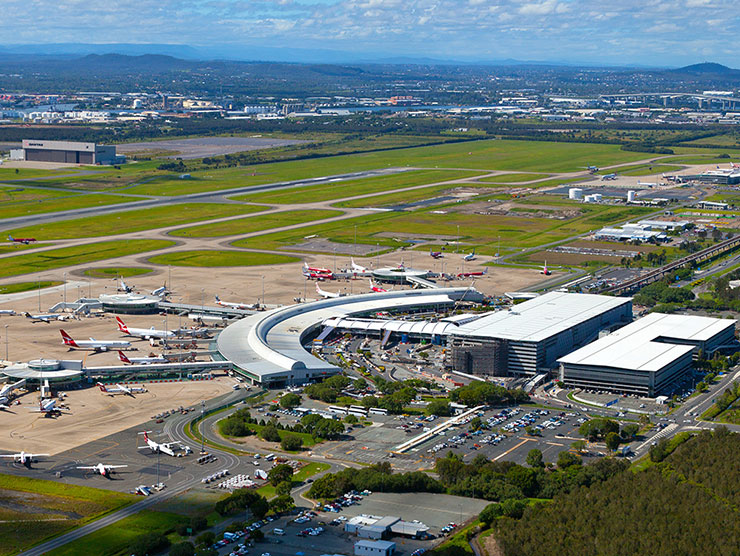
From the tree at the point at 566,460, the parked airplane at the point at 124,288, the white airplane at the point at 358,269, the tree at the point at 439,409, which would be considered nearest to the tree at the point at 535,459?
the tree at the point at 566,460

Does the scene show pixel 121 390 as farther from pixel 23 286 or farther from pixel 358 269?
pixel 358 269

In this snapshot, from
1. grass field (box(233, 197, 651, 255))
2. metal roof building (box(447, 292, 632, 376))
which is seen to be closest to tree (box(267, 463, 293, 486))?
metal roof building (box(447, 292, 632, 376))

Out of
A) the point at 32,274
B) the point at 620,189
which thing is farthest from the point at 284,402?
the point at 620,189

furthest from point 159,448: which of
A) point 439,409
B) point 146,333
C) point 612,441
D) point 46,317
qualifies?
point 46,317

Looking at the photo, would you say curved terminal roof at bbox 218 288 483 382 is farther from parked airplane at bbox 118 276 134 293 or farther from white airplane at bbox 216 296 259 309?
parked airplane at bbox 118 276 134 293

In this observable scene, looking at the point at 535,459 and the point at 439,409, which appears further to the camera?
the point at 439,409

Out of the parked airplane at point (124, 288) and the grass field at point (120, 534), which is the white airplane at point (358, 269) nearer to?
the parked airplane at point (124, 288)
